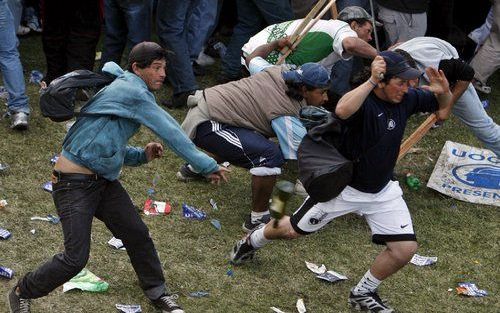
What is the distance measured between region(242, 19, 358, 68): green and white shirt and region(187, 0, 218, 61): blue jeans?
4.94 ft

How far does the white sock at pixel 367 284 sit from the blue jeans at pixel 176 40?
328 centimetres

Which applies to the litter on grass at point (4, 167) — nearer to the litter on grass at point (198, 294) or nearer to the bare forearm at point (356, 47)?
the litter on grass at point (198, 294)

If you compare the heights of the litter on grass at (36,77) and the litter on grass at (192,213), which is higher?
the litter on grass at (192,213)

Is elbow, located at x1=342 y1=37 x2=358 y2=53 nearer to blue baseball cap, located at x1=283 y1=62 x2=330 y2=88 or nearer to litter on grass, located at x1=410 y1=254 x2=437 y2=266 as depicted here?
blue baseball cap, located at x1=283 y1=62 x2=330 y2=88

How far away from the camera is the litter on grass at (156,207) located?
7074 millimetres

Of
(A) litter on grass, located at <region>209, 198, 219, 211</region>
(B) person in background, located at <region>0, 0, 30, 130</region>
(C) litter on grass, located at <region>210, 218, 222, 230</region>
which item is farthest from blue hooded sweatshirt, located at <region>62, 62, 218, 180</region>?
(B) person in background, located at <region>0, 0, 30, 130</region>

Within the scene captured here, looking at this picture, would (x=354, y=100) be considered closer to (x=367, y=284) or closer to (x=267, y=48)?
(x=367, y=284)

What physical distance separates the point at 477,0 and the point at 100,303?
629cm

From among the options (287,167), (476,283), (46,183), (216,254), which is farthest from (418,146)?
(46,183)

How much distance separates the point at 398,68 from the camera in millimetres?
5645

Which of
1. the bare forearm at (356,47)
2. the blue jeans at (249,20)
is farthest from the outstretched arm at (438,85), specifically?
the blue jeans at (249,20)

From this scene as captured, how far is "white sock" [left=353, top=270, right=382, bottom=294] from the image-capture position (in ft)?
20.0

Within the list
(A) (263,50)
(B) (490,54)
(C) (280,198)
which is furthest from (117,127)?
(B) (490,54)

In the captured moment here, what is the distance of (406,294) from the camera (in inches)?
255
